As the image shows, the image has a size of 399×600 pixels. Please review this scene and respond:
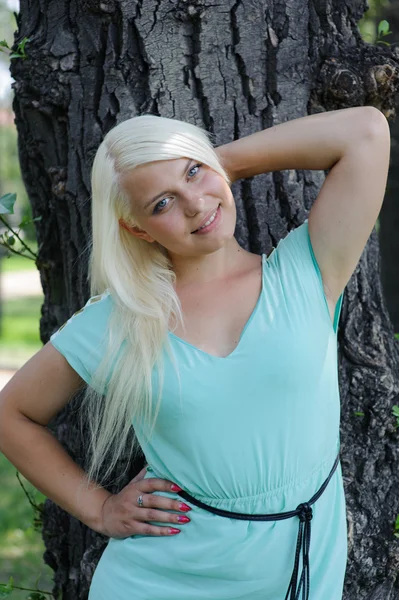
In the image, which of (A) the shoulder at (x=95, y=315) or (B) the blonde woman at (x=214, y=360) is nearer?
(B) the blonde woman at (x=214, y=360)

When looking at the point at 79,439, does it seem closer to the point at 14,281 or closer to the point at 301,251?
the point at 301,251

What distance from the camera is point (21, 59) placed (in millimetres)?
2445

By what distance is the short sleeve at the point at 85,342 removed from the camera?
2.02 meters

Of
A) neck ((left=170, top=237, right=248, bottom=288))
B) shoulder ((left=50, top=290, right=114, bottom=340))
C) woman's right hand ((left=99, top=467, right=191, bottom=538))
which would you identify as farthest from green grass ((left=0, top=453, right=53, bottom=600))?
neck ((left=170, top=237, right=248, bottom=288))

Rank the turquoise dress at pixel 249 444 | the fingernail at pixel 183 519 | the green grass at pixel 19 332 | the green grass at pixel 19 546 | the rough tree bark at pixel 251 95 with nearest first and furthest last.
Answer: the turquoise dress at pixel 249 444
the fingernail at pixel 183 519
the rough tree bark at pixel 251 95
the green grass at pixel 19 546
the green grass at pixel 19 332

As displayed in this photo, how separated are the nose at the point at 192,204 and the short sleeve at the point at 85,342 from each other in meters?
0.36

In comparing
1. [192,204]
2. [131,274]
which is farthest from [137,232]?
[192,204]

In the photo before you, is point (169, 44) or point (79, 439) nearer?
point (169, 44)

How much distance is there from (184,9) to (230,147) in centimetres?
50

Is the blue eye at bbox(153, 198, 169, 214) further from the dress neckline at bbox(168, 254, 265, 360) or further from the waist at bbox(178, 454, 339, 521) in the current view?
the waist at bbox(178, 454, 339, 521)

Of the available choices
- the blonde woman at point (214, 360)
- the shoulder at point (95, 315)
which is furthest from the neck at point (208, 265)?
the shoulder at point (95, 315)

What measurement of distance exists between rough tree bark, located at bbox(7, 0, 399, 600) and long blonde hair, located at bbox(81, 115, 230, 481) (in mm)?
370

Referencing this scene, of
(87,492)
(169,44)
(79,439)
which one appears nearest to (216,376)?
(87,492)

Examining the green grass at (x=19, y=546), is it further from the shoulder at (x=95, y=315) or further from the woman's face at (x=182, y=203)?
the woman's face at (x=182, y=203)
